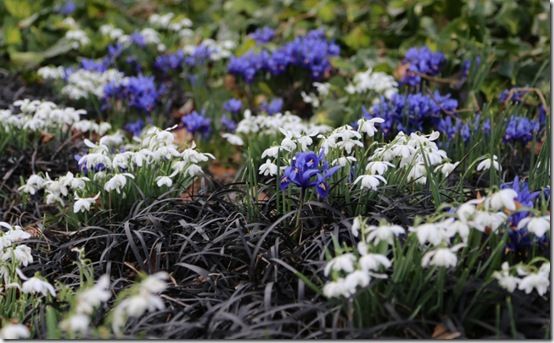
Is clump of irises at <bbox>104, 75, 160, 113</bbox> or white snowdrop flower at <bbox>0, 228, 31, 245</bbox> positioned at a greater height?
clump of irises at <bbox>104, 75, 160, 113</bbox>

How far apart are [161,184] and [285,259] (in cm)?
75

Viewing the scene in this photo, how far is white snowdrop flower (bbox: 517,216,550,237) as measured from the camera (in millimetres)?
2230

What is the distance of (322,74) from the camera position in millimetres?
5145

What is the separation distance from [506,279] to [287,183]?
35.8 inches

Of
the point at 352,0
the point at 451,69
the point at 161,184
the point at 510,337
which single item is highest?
the point at 352,0

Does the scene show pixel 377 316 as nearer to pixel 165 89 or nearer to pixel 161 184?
Result: pixel 161 184

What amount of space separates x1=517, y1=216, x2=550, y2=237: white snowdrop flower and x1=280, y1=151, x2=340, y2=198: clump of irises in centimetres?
69

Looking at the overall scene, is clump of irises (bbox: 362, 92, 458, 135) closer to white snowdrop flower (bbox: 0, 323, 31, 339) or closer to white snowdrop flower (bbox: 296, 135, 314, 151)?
white snowdrop flower (bbox: 296, 135, 314, 151)

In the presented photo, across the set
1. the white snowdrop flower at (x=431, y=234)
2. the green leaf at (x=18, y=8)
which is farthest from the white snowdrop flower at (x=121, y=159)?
the green leaf at (x=18, y=8)

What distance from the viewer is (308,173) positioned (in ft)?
8.86

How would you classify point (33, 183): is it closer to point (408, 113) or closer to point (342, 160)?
point (342, 160)

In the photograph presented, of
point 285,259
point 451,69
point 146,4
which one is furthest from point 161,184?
point 146,4

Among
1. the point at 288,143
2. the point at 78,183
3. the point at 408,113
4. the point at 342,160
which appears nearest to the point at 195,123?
the point at 408,113

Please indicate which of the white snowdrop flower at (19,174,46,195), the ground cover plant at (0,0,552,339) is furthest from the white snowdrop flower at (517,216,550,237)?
the white snowdrop flower at (19,174,46,195)
